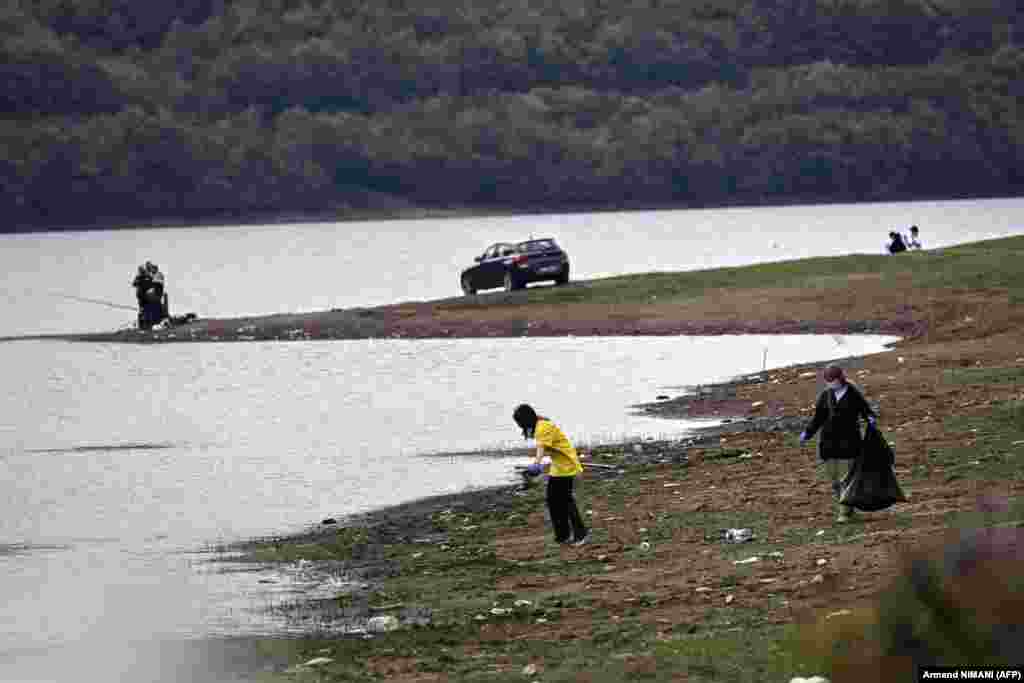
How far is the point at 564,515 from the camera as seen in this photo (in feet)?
77.3

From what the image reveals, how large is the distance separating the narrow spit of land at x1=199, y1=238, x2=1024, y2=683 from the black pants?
18 cm

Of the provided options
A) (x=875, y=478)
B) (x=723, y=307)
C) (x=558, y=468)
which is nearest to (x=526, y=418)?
(x=558, y=468)

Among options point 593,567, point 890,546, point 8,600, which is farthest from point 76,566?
point 890,546

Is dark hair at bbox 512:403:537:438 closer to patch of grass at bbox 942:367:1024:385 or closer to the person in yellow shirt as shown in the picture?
the person in yellow shirt

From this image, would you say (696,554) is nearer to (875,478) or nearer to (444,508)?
→ (875,478)

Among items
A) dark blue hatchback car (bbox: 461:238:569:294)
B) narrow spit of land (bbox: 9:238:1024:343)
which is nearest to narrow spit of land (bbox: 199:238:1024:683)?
narrow spit of land (bbox: 9:238:1024:343)

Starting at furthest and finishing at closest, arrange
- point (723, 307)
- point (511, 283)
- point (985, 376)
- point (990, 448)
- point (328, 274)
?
1. point (328, 274)
2. point (511, 283)
3. point (723, 307)
4. point (985, 376)
5. point (990, 448)

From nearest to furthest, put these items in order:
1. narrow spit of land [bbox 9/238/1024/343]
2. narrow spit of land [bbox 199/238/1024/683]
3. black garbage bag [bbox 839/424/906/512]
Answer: narrow spit of land [bbox 199/238/1024/683] → black garbage bag [bbox 839/424/906/512] → narrow spit of land [bbox 9/238/1024/343]

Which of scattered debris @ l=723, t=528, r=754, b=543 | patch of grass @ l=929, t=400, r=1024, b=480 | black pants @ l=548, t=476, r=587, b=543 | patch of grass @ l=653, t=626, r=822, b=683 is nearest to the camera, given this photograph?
patch of grass @ l=653, t=626, r=822, b=683

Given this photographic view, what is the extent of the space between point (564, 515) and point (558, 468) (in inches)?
39.3

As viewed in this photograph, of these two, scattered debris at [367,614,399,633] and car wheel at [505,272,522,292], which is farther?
car wheel at [505,272,522,292]

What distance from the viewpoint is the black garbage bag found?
68.5ft

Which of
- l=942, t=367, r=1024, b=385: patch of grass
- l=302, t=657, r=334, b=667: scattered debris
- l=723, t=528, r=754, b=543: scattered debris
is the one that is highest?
l=942, t=367, r=1024, b=385: patch of grass

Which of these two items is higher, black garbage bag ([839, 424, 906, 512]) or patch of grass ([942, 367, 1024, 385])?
patch of grass ([942, 367, 1024, 385])
